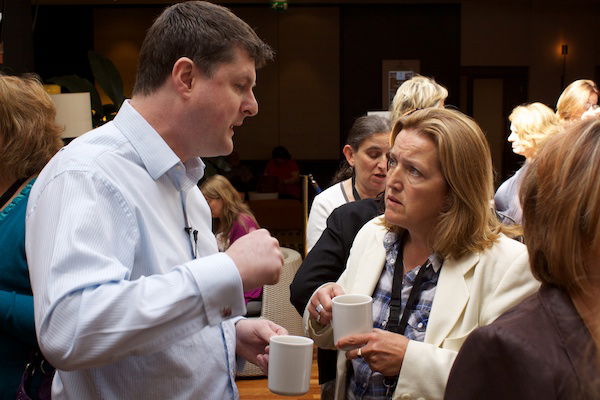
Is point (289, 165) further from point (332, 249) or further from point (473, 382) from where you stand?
point (473, 382)

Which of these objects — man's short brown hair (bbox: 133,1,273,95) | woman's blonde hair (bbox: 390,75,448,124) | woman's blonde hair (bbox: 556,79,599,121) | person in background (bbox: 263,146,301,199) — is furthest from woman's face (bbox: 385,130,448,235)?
person in background (bbox: 263,146,301,199)

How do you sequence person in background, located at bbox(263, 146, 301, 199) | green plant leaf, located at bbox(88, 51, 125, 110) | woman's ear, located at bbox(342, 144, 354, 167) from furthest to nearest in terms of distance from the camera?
1. person in background, located at bbox(263, 146, 301, 199)
2. green plant leaf, located at bbox(88, 51, 125, 110)
3. woman's ear, located at bbox(342, 144, 354, 167)

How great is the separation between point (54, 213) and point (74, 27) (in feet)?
40.3

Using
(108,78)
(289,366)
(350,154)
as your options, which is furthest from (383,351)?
(108,78)

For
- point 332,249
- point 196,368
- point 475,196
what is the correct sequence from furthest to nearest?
1. point 332,249
2. point 475,196
3. point 196,368

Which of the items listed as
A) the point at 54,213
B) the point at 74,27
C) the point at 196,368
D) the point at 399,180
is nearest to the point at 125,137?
the point at 54,213

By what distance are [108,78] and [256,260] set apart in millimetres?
5575

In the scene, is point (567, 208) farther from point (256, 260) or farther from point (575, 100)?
point (575, 100)

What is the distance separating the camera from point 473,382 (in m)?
1.12

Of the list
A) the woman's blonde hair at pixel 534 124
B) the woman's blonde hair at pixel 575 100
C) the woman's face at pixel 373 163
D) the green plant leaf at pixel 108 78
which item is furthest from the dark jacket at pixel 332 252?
the green plant leaf at pixel 108 78

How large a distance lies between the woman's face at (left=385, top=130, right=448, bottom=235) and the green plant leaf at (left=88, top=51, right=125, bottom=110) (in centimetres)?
493

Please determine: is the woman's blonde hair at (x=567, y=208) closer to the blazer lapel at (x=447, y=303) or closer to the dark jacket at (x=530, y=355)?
the dark jacket at (x=530, y=355)

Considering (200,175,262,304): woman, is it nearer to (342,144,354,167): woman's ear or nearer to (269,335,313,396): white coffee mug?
(342,144,354,167): woman's ear

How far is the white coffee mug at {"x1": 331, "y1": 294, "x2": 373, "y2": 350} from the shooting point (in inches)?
64.6
